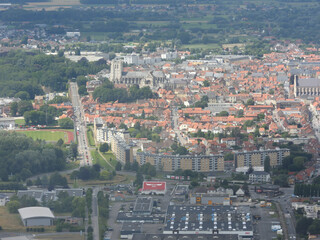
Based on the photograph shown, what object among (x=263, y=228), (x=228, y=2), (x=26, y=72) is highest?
(x=228, y=2)

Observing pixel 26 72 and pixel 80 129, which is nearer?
pixel 80 129

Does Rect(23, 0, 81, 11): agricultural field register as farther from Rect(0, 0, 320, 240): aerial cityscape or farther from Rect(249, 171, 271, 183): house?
Rect(249, 171, 271, 183): house

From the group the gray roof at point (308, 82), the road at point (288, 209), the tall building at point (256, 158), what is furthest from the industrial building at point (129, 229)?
the gray roof at point (308, 82)

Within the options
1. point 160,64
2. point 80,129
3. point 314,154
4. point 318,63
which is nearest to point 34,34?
point 160,64

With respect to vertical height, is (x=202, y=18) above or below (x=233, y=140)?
above

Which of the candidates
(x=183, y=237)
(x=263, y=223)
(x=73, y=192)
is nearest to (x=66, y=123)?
(x=73, y=192)

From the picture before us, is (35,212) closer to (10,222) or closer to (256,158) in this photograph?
(10,222)

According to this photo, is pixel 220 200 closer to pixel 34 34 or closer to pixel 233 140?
pixel 233 140

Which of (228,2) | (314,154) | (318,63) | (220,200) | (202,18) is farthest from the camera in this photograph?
(228,2)

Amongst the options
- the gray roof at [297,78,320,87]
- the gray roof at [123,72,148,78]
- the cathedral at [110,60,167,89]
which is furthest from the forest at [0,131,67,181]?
the gray roof at [123,72,148,78]
